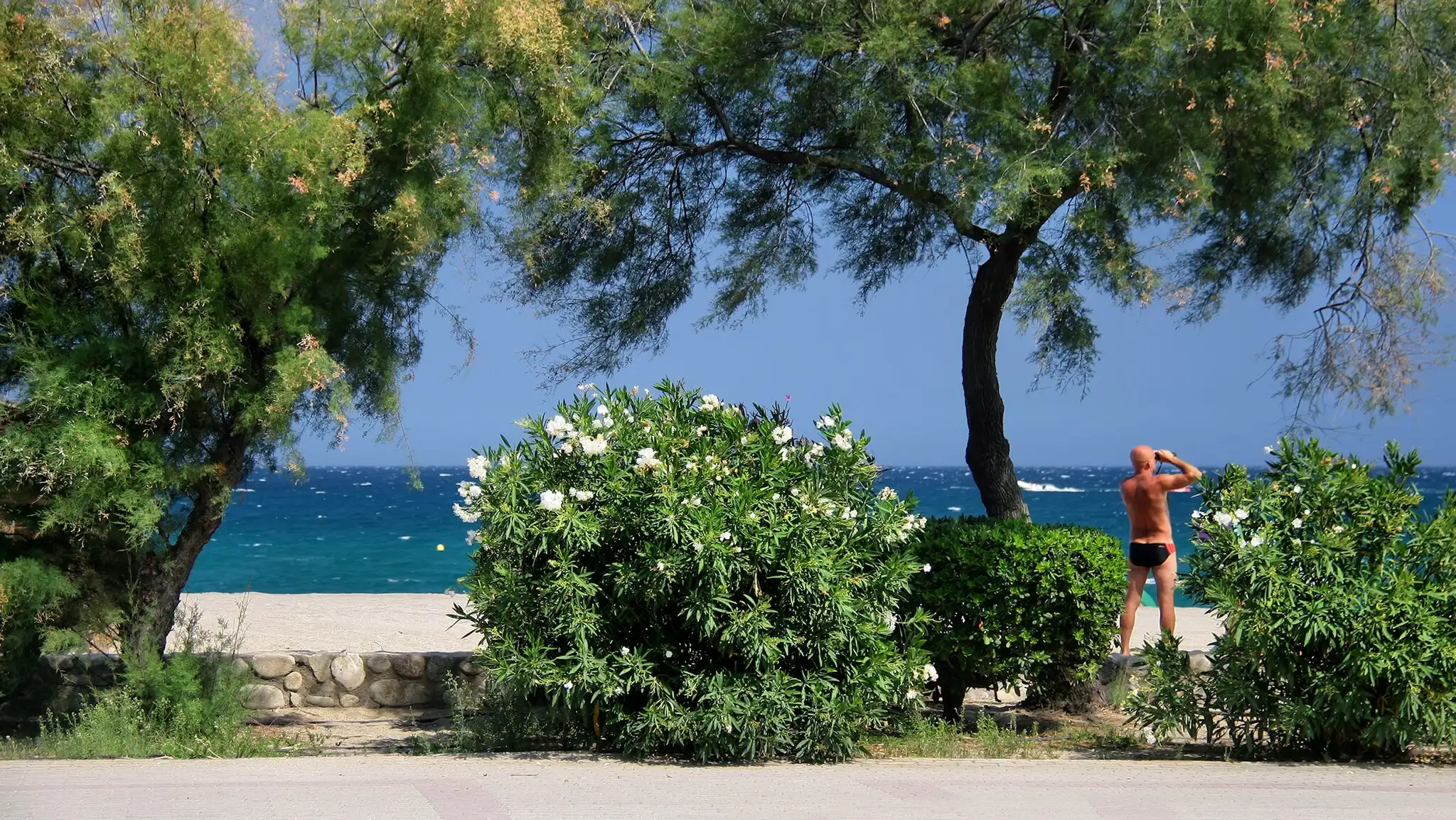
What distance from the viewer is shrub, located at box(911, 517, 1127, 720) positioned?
830 cm

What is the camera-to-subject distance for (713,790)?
6.30 metres

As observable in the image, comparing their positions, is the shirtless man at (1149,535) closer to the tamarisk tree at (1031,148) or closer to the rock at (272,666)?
the tamarisk tree at (1031,148)

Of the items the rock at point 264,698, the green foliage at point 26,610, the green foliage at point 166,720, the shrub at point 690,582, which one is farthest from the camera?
the rock at point 264,698

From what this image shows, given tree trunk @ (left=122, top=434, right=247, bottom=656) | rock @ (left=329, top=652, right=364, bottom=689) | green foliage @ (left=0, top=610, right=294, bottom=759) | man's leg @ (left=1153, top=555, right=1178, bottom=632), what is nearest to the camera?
green foliage @ (left=0, top=610, right=294, bottom=759)

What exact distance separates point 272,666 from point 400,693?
3.69 ft

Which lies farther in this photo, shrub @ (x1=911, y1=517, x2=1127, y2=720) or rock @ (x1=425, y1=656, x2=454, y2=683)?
rock @ (x1=425, y1=656, x2=454, y2=683)

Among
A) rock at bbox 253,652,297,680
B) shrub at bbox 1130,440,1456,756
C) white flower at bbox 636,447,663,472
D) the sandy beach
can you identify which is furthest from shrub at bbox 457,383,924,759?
rock at bbox 253,652,297,680

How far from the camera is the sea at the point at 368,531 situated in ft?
122

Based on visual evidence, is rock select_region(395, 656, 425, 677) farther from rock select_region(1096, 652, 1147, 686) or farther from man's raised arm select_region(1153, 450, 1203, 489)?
man's raised arm select_region(1153, 450, 1203, 489)

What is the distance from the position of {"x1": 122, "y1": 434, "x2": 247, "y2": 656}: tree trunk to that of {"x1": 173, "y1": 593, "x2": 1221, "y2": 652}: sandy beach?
2.15ft

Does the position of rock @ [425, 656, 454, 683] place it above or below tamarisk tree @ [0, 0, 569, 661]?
below

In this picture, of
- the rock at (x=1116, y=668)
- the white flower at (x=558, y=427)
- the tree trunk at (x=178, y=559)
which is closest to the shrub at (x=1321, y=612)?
the rock at (x=1116, y=668)

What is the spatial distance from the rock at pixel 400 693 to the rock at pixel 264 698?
80 centimetres

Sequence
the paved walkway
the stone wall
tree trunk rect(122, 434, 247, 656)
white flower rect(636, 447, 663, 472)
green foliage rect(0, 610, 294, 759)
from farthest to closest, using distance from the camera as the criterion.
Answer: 1. the stone wall
2. tree trunk rect(122, 434, 247, 656)
3. green foliage rect(0, 610, 294, 759)
4. white flower rect(636, 447, 663, 472)
5. the paved walkway
